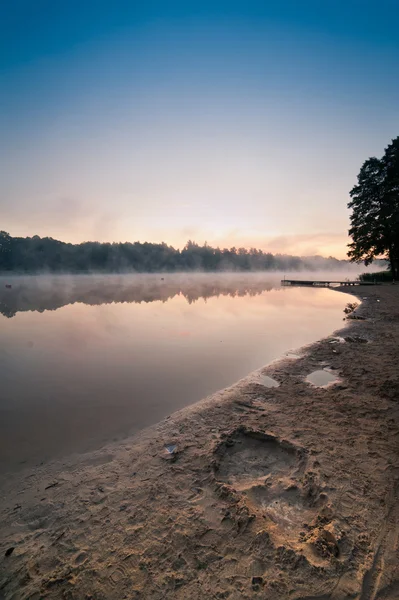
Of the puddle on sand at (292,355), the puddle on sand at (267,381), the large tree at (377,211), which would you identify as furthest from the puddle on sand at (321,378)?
the large tree at (377,211)

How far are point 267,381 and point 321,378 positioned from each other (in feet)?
4.76

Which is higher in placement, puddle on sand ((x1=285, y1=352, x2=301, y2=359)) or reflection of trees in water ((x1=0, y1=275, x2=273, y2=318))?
reflection of trees in water ((x1=0, y1=275, x2=273, y2=318))

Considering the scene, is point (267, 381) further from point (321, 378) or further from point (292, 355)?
point (292, 355)

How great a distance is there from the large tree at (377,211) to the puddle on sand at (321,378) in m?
36.6

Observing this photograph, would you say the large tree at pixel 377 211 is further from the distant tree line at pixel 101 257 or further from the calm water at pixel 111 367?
the distant tree line at pixel 101 257

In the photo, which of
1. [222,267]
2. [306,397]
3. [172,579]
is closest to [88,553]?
[172,579]

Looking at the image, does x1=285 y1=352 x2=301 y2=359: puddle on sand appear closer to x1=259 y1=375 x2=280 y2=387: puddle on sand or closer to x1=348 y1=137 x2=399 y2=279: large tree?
x1=259 y1=375 x2=280 y2=387: puddle on sand

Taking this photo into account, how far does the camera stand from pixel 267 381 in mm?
6789

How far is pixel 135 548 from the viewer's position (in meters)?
2.47

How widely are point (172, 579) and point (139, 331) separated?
414 inches

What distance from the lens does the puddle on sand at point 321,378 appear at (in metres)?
6.50

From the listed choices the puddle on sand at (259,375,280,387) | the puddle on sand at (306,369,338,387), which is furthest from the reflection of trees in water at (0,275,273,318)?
the puddle on sand at (306,369,338,387)

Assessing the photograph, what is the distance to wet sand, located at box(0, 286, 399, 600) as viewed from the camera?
2.16 meters

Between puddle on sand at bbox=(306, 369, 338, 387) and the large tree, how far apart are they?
36612 millimetres
